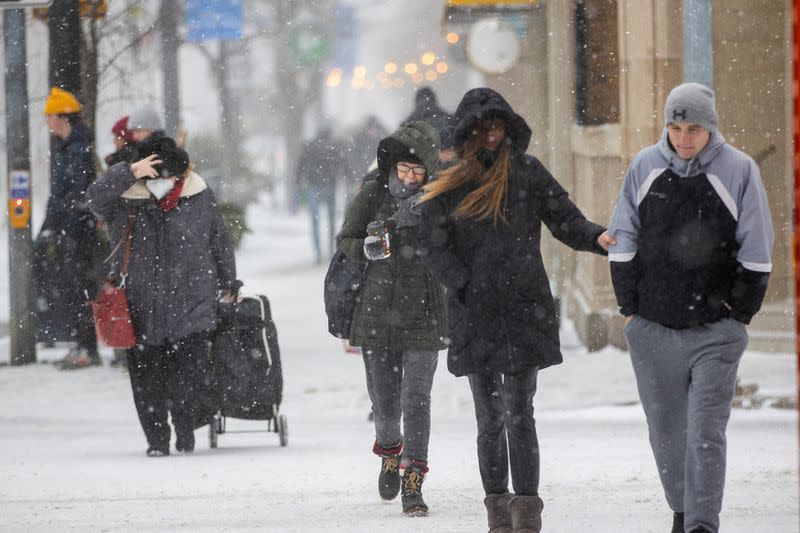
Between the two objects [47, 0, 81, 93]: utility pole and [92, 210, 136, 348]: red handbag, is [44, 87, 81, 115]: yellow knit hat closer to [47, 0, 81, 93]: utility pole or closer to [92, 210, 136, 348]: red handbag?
[47, 0, 81, 93]: utility pole

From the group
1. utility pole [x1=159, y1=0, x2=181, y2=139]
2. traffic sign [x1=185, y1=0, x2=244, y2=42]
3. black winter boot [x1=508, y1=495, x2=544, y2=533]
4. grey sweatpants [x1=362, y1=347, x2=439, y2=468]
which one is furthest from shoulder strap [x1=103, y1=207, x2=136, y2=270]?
traffic sign [x1=185, y1=0, x2=244, y2=42]

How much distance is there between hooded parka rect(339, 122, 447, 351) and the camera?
20.6ft

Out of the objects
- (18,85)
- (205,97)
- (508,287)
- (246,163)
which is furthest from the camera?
(205,97)

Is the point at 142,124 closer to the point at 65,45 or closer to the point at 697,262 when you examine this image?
the point at 65,45

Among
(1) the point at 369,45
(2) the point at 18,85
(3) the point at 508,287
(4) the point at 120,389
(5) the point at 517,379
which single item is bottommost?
(4) the point at 120,389

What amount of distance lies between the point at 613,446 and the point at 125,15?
25.9 ft

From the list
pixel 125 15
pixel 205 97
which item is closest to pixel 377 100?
pixel 205 97

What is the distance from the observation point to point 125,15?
14.2 m

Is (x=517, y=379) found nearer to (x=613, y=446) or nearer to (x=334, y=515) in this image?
(x=334, y=515)

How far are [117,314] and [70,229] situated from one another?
3.80 m

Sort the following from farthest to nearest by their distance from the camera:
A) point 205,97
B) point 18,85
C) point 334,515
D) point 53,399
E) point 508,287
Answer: point 205,97, point 18,85, point 53,399, point 334,515, point 508,287

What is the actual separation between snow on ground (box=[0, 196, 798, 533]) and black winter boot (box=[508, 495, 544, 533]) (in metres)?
0.53

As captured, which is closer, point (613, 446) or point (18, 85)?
point (613, 446)

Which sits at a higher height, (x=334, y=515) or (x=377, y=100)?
(x=377, y=100)
